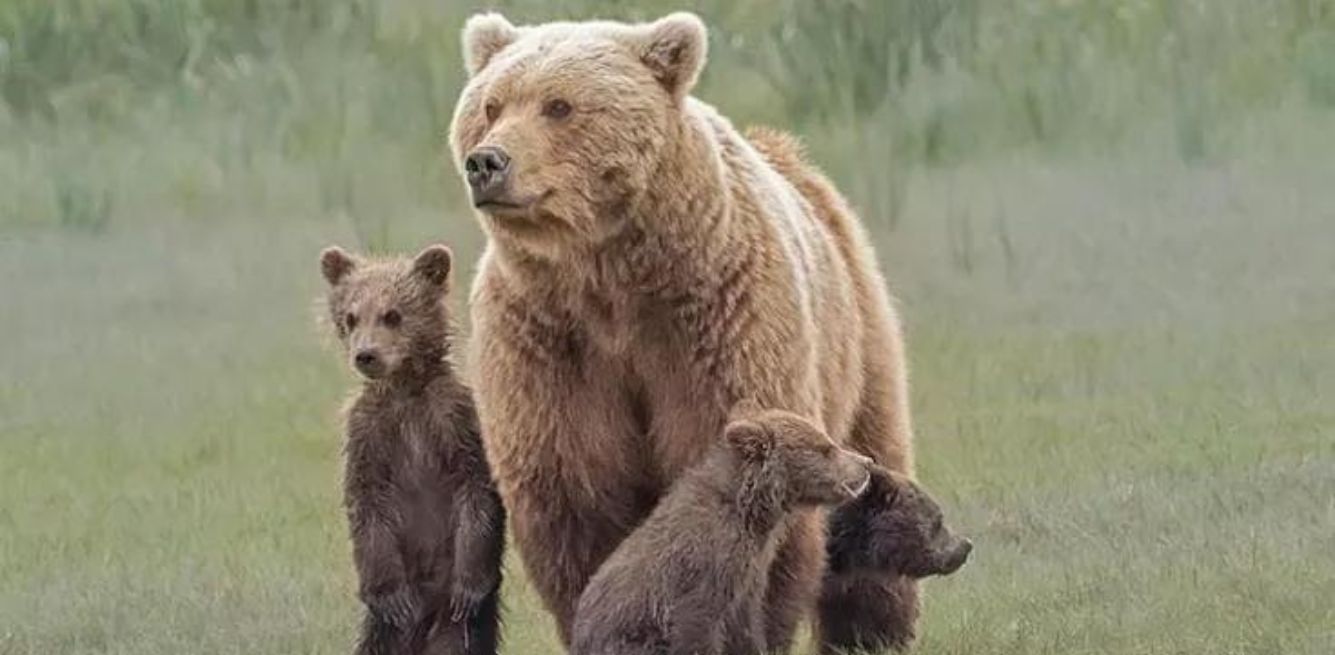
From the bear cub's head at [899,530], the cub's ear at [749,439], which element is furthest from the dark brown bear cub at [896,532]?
the cub's ear at [749,439]

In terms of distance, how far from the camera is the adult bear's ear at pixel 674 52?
608 cm

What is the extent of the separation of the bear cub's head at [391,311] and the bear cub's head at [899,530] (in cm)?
94

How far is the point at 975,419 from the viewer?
10094 mm

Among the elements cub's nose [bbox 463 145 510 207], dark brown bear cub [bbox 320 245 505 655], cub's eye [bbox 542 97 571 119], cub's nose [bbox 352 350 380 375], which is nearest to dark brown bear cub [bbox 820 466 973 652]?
dark brown bear cub [bbox 320 245 505 655]

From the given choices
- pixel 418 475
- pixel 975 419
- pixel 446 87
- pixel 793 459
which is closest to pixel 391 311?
pixel 418 475

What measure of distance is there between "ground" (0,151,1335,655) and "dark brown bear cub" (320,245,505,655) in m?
0.34

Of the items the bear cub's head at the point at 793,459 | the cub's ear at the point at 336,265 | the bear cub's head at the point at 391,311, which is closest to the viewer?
the bear cub's head at the point at 793,459

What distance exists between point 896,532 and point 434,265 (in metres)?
1.12

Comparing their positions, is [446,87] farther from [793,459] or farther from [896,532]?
[793,459]

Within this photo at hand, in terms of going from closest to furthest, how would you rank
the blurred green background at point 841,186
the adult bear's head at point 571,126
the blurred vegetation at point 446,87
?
the adult bear's head at point 571,126 < the blurred green background at point 841,186 < the blurred vegetation at point 446,87

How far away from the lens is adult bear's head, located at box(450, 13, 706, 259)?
578 centimetres

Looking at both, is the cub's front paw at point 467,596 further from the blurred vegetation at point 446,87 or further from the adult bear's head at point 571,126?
the blurred vegetation at point 446,87

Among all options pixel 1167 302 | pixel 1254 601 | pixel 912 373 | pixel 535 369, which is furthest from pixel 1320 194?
pixel 535 369

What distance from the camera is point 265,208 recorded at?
1178 centimetres
